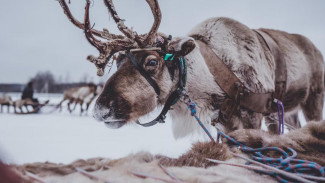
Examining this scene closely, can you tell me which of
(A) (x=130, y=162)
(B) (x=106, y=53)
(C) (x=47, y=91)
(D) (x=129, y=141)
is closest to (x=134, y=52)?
(B) (x=106, y=53)

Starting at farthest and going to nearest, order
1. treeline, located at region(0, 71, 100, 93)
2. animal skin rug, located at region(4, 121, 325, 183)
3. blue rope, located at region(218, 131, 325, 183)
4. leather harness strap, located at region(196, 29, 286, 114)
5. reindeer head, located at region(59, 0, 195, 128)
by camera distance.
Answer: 1. treeline, located at region(0, 71, 100, 93)
2. leather harness strap, located at region(196, 29, 286, 114)
3. reindeer head, located at region(59, 0, 195, 128)
4. blue rope, located at region(218, 131, 325, 183)
5. animal skin rug, located at region(4, 121, 325, 183)

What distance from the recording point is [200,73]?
7.22 ft

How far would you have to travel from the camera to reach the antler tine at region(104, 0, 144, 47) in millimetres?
1821

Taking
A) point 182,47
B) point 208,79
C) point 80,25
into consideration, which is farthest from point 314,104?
point 80,25

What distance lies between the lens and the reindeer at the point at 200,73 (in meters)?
1.81

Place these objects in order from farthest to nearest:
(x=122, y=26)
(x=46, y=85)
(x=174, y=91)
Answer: (x=46, y=85) → (x=174, y=91) → (x=122, y=26)

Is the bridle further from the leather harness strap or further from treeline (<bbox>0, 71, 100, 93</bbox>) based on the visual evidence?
treeline (<bbox>0, 71, 100, 93</bbox>)

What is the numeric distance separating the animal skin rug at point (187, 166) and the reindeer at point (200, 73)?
2.83 feet

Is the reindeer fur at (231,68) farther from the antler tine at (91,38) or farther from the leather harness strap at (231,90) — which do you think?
the antler tine at (91,38)

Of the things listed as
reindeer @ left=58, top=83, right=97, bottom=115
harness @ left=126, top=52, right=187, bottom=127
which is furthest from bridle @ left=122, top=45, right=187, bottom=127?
reindeer @ left=58, top=83, right=97, bottom=115

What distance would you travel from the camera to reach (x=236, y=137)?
1241 mm

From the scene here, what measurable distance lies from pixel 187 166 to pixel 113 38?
146 cm

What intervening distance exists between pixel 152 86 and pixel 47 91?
23.5m

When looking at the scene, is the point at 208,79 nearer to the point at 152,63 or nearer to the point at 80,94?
the point at 152,63
